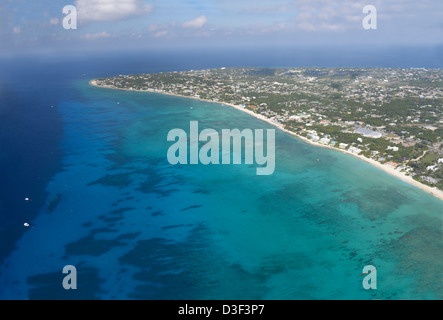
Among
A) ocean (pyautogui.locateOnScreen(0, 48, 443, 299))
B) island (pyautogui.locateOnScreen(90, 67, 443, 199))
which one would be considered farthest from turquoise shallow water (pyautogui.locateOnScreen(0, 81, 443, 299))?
Answer: island (pyautogui.locateOnScreen(90, 67, 443, 199))

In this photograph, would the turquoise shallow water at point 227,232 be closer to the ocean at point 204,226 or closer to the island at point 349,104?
the ocean at point 204,226

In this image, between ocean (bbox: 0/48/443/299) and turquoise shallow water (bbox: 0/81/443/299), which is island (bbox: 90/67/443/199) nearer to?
ocean (bbox: 0/48/443/299)

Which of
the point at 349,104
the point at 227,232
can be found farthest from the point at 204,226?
the point at 349,104

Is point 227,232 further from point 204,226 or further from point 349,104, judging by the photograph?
point 349,104

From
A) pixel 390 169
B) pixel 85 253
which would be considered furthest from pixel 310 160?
pixel 85 253

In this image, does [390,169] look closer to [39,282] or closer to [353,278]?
[353,278]
